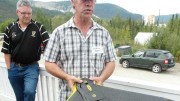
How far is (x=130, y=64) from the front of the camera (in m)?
17.8

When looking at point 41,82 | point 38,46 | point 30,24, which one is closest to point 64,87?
point 38,46

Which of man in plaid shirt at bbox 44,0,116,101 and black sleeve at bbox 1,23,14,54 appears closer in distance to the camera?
man in plaid shirt at bbox 44,0,116,101

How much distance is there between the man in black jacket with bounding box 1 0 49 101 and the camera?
88.6 inches

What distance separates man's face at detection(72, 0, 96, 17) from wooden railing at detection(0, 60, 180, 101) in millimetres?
696

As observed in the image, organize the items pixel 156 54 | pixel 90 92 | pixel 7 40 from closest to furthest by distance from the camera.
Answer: pixel 90 92, pixel 7 40, pixel 156 54

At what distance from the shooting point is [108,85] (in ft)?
6.62

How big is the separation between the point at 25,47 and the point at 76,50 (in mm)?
850

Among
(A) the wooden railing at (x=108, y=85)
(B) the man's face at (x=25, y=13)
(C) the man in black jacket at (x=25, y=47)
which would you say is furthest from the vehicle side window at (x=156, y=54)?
(B) the man's face at (x=25, y=13)

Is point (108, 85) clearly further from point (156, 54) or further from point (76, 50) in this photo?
point (156, 54)

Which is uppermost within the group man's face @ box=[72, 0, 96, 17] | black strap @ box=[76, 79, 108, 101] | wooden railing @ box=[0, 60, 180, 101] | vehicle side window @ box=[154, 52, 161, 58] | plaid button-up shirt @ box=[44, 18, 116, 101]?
man's face @ box=[72, 0, 96, 17]

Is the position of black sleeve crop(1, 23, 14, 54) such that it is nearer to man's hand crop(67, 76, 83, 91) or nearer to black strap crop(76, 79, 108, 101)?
man's hand crop(67, 76, 83, 91)

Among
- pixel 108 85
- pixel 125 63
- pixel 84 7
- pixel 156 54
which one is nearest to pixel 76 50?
pixel 84 7

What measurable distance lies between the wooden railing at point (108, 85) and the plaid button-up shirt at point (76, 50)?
0.39 meters

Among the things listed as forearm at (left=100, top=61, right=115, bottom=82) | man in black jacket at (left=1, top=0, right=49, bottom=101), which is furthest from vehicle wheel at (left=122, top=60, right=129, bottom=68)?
forearm at (left=100, top=61, right=115, bottom=82)
